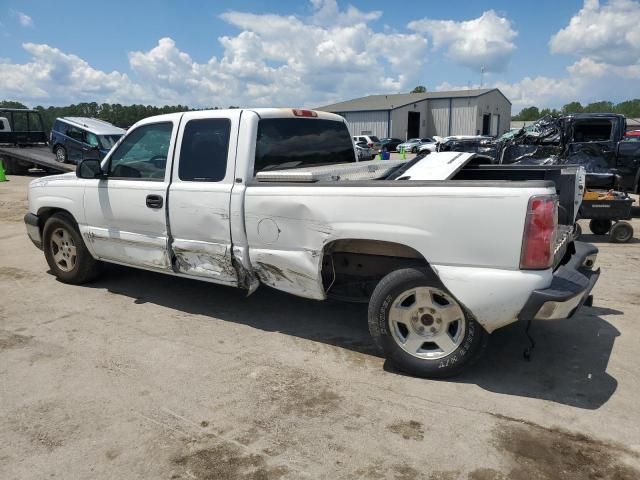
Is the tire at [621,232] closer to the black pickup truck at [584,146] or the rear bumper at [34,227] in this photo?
the black pickup truck at [584,146]

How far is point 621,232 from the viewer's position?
812 centimetres

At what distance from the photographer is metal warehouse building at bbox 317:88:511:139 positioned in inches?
2082

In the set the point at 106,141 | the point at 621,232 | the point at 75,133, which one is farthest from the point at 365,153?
the point at 621,232

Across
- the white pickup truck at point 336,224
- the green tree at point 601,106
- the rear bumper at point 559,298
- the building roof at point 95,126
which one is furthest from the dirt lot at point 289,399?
the green tree at point 601,106

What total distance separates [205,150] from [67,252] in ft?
8.44

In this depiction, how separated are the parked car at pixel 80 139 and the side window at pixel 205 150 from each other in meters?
14.8

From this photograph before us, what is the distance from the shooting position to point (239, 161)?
167 inches

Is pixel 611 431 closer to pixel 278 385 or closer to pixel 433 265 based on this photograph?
pixel 433 265

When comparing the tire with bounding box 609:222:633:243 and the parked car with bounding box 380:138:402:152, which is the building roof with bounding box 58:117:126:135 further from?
the parked car with bounding box 380:138:402:152

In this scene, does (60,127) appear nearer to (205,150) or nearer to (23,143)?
(23,143)

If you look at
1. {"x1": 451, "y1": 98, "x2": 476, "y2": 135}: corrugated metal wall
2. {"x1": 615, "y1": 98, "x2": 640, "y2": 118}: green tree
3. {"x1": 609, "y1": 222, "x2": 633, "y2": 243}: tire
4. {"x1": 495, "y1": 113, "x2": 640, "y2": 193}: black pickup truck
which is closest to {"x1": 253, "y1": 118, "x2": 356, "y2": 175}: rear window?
{"x1": 609, "y1": 222, "x2": 633, "y2": 243}: tire

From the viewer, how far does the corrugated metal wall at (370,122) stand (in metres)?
52.4

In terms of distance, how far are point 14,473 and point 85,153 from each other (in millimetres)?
17784

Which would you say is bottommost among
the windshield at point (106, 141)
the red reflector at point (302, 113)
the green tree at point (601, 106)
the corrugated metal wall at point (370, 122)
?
the red reflector at point (302, 113)
